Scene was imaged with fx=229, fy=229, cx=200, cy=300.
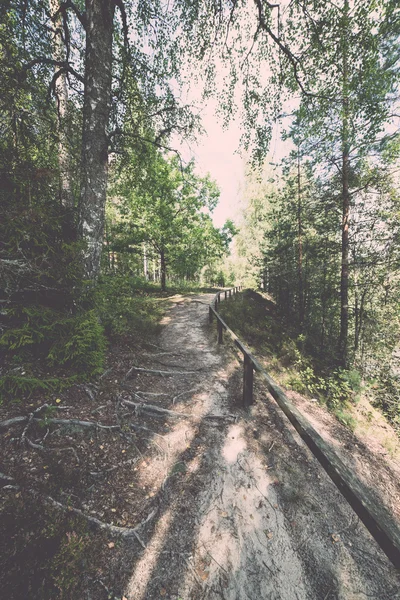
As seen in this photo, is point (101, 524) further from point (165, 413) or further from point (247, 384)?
point (247, 384)

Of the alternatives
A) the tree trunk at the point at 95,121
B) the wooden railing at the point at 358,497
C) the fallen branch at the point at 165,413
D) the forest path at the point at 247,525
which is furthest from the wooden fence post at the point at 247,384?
the tree trunk at the point at 95,121

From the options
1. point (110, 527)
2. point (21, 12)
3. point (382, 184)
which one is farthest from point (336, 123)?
point (110, 527)

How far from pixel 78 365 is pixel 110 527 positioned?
2.26 meters

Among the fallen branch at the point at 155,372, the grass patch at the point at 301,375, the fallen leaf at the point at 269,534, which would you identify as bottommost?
the grass patch at the point at 301,375

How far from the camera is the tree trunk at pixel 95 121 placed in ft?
14.3

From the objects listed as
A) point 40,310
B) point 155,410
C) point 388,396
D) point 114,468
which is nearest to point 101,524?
point 114,468

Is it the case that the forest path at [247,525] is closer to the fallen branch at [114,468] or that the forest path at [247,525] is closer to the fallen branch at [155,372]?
the fallen branch at [114,468]

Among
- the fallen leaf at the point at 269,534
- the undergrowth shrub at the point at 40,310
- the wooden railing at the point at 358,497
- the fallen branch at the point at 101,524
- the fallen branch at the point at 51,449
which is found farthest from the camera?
the undergrowth shrub at the point at 40,310

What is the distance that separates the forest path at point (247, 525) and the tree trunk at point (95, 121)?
3609 millimetres

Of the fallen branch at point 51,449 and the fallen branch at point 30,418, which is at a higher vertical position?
the fallen branch at point 30,418

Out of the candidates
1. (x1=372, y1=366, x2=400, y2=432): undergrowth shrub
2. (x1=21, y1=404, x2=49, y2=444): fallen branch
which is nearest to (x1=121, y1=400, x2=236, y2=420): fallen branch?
(x1=21, y1=404, x2=49, y2=444): fallen branch

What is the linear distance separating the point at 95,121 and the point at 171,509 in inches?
245

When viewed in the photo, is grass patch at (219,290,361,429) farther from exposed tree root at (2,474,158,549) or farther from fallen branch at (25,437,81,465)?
fallen branch at (25,437,81,465)

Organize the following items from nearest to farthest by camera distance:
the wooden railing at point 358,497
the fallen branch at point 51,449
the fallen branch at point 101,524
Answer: the wooden railing at point 358,497
the fallen branch at point 101,524
the fallen branch at point 51,449
